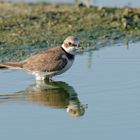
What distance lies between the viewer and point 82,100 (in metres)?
9.70

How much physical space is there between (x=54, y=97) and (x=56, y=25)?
12.1ft

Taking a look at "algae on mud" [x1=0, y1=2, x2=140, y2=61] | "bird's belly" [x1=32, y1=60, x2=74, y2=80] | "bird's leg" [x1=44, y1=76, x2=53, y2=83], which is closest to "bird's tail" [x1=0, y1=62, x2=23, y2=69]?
"bird's belly" [x1=32, y1=60, x2=74, y2=80]

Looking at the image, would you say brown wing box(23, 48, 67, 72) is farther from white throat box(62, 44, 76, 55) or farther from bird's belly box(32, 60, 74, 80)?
white throat box(62, 44, 76, 55)

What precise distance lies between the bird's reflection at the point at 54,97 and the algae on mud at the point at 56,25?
65.5 inches

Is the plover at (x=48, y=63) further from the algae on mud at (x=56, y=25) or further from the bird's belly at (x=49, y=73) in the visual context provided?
the algae on mud at (x=56, y=25)

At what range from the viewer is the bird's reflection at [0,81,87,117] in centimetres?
950

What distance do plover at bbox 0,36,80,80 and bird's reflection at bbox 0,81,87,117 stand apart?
1.43 ft

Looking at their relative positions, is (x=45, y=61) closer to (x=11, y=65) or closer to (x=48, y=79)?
(x=48, y=79)

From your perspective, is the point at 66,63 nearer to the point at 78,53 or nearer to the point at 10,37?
the point at 78,53

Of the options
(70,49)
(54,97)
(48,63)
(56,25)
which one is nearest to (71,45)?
(70,49)

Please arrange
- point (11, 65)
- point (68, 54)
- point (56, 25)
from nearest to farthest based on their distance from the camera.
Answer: point (11, 65), point (68, 54), point (56, 25)

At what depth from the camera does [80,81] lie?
10.5 metres

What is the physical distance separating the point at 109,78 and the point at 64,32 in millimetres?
2779

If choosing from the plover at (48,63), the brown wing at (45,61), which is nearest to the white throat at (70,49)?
the plover at (48,63)
